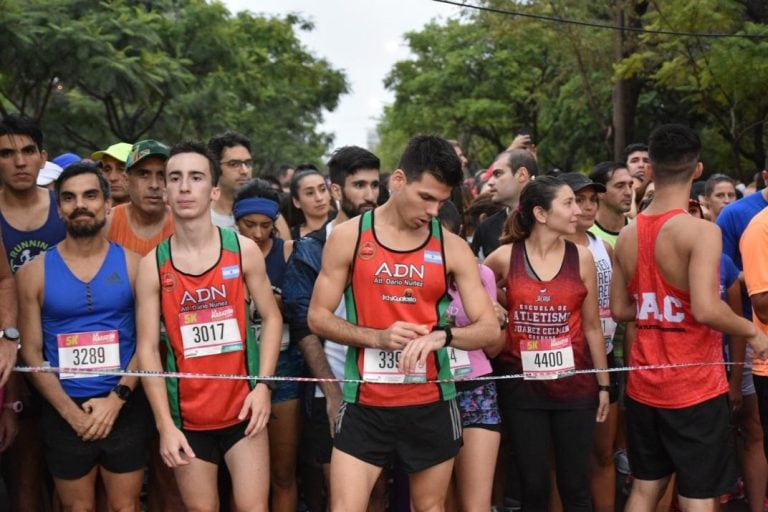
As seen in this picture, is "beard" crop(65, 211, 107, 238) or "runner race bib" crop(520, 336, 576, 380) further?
"runner race bib" crop(520, 336, 576, 380)

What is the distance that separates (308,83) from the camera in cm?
3225

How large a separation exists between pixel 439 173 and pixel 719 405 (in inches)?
71.2

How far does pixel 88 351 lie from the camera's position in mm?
4395

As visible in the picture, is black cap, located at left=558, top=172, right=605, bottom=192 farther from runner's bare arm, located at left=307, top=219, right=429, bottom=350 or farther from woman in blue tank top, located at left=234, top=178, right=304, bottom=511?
runner's bare arm, located at left=307, top=219, right=429, bottom=350

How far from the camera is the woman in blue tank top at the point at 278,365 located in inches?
199

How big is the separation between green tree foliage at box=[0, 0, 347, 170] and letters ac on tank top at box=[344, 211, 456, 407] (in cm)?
1089

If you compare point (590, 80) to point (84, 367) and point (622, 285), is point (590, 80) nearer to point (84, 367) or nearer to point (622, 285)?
point (622, 285)

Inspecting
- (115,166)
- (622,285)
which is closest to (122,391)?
(115,166)

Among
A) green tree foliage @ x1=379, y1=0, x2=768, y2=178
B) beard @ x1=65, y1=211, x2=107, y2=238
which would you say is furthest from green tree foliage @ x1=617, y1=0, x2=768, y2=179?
beard @ x1=65, y1=211, x2=107, y2=238

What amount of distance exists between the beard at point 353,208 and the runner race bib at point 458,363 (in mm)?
1001

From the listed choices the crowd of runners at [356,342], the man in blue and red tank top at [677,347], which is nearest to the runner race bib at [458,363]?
the crowd of runners at [356,342]

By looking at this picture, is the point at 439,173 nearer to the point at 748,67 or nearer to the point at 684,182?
the point at 684,182

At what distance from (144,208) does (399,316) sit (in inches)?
70.9

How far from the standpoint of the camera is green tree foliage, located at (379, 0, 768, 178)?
14.5m
